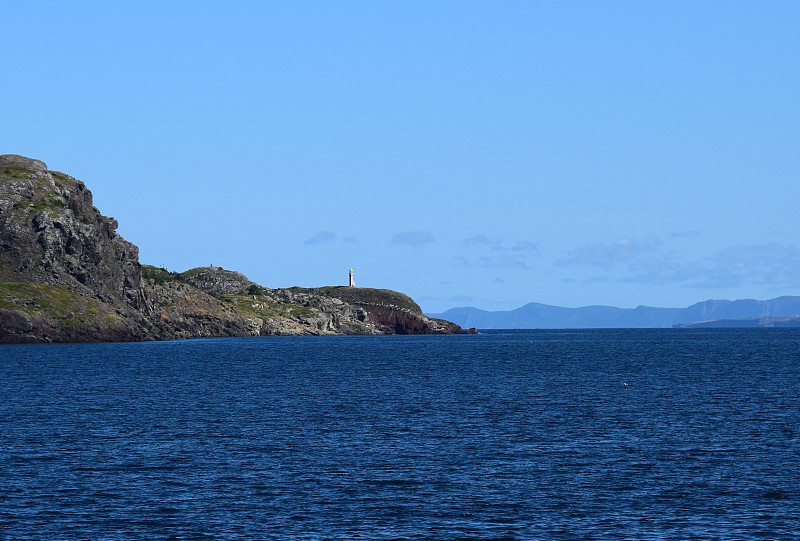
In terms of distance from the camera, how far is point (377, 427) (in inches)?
3000

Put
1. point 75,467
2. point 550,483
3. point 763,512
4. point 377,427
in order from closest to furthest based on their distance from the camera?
point 763,512
point 550,483
point 75,467
point 377,427

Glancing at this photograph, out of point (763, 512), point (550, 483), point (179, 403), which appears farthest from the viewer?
point (179, 403)

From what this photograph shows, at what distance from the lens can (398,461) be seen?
5994 centimetres

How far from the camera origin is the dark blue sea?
43.8 meters

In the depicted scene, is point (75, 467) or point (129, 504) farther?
point (75, 467)

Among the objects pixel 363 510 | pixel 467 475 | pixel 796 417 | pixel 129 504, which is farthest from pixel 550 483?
pixel 796 417

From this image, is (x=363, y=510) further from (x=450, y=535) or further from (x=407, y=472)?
(x=407, y=472)

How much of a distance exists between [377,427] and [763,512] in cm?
3643

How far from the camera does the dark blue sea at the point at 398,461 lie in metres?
43.8

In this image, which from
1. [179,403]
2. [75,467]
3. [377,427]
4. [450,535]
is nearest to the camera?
[450,535]

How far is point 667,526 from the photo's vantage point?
141 ft

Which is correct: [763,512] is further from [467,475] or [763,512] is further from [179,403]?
[179,403]

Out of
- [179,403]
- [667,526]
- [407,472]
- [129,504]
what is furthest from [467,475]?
[179,403]

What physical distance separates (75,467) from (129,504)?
11584 millimetres
